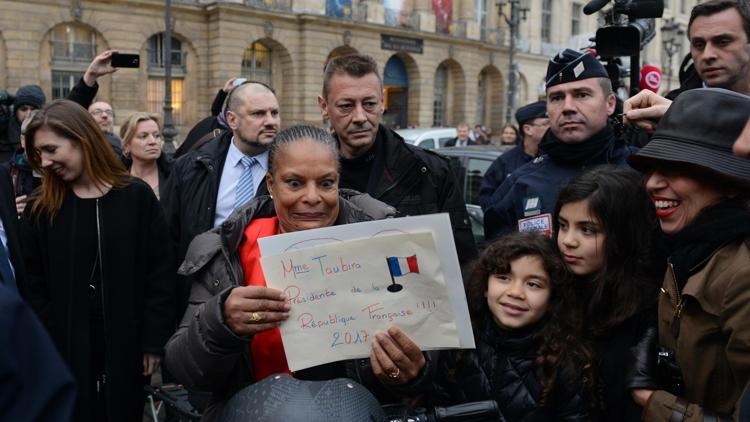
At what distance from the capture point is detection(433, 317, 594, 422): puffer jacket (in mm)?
2039

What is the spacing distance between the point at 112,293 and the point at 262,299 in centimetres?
172

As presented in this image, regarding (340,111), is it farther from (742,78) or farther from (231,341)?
(742,78)

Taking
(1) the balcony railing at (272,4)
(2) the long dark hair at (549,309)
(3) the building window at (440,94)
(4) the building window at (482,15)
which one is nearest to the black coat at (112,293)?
(2) the long dark hair at (549,309)

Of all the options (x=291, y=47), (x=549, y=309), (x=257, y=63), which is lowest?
(x=549, y=309)

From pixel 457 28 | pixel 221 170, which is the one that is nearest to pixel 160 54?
pixel 457 28

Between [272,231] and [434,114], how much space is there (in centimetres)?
3193

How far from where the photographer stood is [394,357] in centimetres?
176

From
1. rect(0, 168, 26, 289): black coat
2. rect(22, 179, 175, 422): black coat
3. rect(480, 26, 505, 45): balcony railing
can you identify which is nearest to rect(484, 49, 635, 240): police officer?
rect(22, 179, 175, 422): black coat

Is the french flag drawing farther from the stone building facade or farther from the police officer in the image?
the stone building facade

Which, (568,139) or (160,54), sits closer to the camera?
(568,139)

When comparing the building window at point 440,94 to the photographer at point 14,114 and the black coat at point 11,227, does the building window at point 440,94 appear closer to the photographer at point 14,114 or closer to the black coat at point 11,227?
the photographer at point 14,114

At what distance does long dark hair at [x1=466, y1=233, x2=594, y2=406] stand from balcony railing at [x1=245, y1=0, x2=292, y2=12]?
24.4 m

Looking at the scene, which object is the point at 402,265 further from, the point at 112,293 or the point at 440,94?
the point at 440,94

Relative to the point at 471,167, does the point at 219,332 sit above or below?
below
